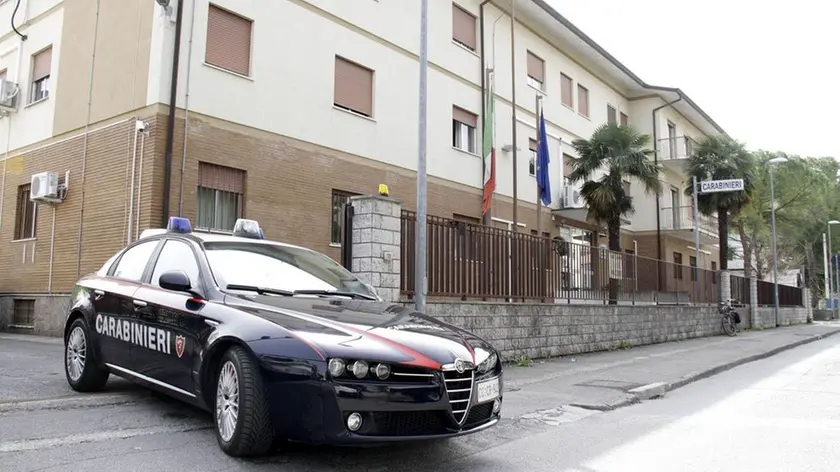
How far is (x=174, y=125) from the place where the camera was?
38.1ft

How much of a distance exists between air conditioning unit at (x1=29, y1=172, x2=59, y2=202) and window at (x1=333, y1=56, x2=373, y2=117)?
6.19 meters

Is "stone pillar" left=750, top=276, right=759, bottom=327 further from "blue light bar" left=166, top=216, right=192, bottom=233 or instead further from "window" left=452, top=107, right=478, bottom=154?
"blue light bar" left=166, top=216, right=192, bottom=233

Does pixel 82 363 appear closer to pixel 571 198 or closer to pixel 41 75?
pixel 41 75

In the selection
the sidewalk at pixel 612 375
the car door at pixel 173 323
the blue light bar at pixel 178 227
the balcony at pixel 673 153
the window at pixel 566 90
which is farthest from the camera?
the balcony at pixel 673 153

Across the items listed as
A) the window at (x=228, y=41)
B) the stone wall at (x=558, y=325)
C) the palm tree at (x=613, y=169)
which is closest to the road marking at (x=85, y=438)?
the stone wall at (x=558, y=325)

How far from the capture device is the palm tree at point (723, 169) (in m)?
26.6

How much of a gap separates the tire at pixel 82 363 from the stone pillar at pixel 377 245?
139 inches

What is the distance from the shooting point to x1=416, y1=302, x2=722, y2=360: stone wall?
10.2 m

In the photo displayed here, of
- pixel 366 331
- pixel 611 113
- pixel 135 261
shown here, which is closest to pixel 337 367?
pixel 366 331

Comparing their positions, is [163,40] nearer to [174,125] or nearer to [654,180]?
[174,125]

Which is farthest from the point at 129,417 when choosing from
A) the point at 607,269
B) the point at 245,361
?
the point at 607,269

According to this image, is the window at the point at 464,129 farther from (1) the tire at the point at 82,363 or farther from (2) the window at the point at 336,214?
(1) the tire at the point at 82,363

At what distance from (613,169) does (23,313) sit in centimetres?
1679

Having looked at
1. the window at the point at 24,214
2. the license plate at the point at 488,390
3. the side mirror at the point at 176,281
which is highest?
the window at the point at 24,214
